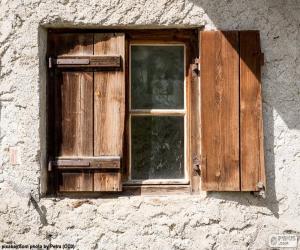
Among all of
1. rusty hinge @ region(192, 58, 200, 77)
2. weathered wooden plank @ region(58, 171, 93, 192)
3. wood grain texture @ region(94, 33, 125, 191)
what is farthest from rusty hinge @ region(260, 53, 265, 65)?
weathered wooden plank @ region(58, 171, 93, 192)

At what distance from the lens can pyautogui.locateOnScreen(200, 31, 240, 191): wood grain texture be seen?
3861mm

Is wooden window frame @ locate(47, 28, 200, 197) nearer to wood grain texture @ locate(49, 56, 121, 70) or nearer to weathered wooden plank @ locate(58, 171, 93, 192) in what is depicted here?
wood grain texture @ locate(49, 56, 121, 70)

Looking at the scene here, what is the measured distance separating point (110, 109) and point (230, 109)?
2.54ft

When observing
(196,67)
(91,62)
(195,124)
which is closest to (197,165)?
(195,124)

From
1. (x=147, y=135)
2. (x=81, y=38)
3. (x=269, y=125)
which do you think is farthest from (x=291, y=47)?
(x=81, y=38)

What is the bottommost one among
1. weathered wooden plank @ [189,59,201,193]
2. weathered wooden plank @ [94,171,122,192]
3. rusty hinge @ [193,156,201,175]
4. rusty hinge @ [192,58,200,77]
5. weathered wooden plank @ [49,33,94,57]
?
weathered wooden plank @ [94,171,122,192]

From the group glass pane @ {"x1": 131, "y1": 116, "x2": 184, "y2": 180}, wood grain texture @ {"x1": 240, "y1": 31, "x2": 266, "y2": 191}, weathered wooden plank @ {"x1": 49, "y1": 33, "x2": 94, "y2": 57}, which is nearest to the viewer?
wood grain texture @ {"x1": 240, "y1": 31, "x2": 266, "y2": 191}

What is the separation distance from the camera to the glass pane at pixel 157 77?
409cm

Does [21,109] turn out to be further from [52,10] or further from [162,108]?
[162,108]

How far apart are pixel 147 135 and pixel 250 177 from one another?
744 millimetres

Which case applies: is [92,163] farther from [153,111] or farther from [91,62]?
[91,62]

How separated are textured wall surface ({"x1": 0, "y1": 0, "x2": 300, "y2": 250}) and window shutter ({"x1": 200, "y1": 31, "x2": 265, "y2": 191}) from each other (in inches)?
4.1

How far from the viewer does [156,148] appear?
13.4 ft

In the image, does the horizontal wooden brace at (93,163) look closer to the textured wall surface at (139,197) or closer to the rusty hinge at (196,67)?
the textured wall surface at (139,197)
